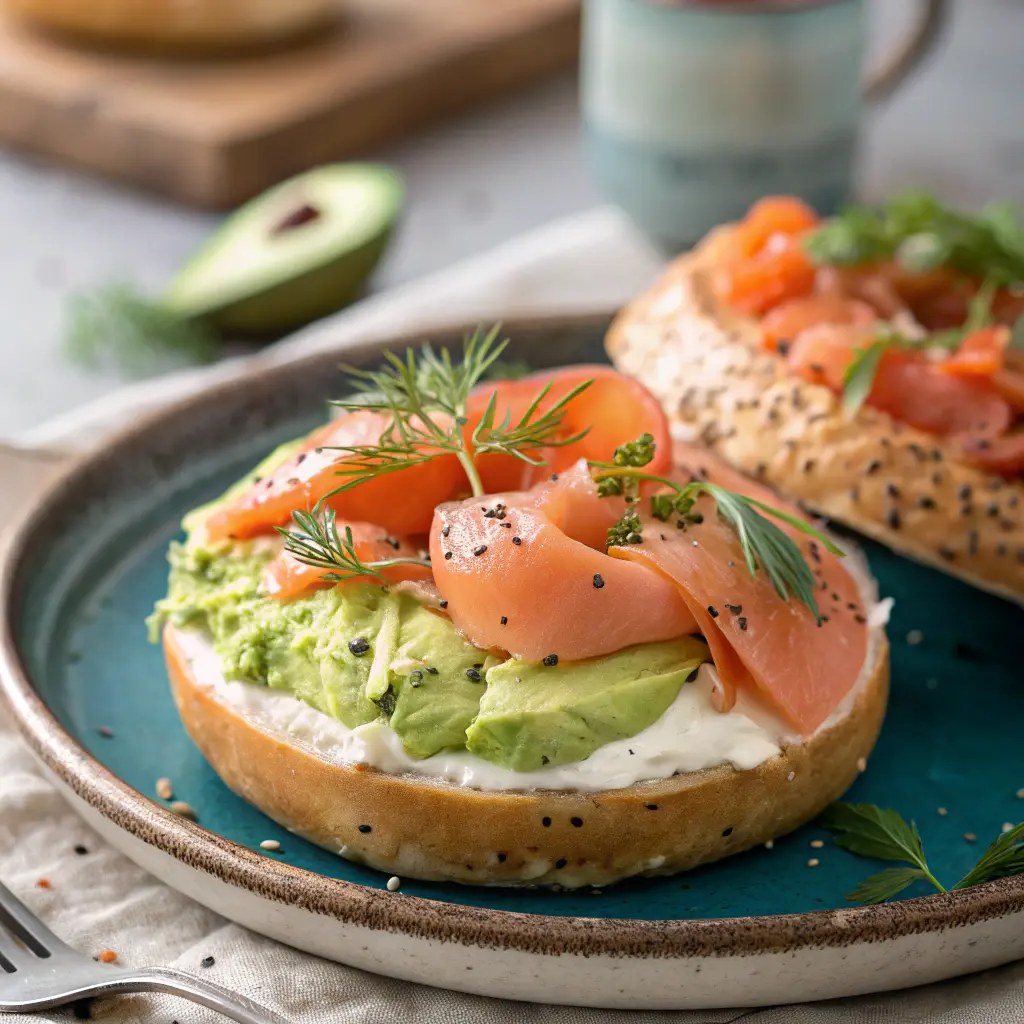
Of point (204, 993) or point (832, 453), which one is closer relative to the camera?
point (204, 993)

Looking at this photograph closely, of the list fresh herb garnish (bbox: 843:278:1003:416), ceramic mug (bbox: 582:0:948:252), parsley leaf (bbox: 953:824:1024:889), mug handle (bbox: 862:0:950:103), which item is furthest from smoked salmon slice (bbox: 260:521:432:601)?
mug handle (bbox: 862:0:950:103)

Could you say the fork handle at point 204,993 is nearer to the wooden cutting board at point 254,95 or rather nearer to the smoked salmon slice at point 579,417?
the smoked salmon slice at point 579,417

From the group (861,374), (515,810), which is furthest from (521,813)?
(861,374)

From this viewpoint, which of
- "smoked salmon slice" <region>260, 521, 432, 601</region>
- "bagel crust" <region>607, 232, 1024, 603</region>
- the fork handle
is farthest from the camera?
"bagel crust" <region>607, 232, 1024, 603</region>

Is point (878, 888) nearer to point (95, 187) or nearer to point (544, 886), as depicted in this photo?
point (544, 886)

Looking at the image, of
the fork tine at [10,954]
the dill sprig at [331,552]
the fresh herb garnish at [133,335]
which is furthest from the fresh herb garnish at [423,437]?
the fresh herb garnish at [133,335]

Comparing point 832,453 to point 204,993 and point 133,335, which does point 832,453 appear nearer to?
point 204,993

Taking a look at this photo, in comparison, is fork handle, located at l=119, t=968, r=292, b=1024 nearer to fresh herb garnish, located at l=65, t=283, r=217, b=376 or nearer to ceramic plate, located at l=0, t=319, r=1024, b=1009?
ceramic plate, located at l=0, t=319, r=1024, b=1009
